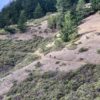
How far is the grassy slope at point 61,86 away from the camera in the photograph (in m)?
53.4

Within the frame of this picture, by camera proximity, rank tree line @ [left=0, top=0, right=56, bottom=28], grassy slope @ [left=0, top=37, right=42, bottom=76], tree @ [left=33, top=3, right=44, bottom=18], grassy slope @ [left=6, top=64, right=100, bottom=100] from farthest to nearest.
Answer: tree line @ [left=0, top=0, right=56, bottom=28], tree @ [left=33, top=3, right=44, bottom=18], grassy slope @ [left=0, top=37, right=42, bottom=76], grassy slope @ [left=6, top=64, right=100, bottom=100]

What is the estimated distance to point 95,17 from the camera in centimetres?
10075

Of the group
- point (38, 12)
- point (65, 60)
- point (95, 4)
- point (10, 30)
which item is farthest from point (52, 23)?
point (65, 60)

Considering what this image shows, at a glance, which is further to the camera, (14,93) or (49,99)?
(14,93)

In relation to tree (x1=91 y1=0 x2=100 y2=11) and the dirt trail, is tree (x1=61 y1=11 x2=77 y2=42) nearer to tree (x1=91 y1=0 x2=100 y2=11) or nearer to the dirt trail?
the dirt trail

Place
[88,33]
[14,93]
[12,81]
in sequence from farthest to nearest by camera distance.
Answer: [88,33]
[12,81]
[14,93]

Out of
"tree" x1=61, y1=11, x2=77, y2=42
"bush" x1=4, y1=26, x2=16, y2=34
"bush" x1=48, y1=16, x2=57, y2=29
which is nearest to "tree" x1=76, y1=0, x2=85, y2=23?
"bush" x1=48, y1=16, x2=57, y2=29

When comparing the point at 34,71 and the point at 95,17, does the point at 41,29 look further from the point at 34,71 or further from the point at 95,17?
the point at 34,71

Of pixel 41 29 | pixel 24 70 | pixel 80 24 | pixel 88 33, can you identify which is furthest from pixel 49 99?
pixel 41 29

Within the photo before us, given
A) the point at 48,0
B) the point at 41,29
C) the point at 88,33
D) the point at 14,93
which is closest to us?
the point at 14,93

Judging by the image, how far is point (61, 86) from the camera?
5709 cm

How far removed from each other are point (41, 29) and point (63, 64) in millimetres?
44202

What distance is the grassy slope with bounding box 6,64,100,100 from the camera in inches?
2101

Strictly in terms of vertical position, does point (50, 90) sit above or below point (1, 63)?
above
